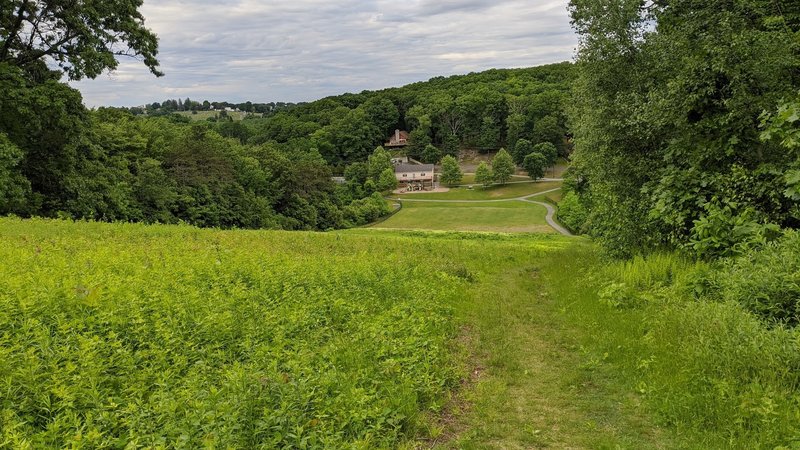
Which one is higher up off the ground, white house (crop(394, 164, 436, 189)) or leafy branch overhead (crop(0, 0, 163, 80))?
leafy branch overhead (crop(0, 0, 163, 80))

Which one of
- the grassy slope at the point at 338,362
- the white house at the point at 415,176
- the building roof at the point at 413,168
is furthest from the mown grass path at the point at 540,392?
the building roof at the point at 413,168

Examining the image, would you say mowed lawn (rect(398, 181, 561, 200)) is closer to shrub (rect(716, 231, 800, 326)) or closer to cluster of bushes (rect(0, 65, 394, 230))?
cluster of bushes (rect(0, 65, 394, 230))

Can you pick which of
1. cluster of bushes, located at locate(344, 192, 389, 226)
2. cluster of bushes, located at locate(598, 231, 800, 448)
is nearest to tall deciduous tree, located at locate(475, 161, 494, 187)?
cluster of bushes, located at locate(344, 192, 389, 226)

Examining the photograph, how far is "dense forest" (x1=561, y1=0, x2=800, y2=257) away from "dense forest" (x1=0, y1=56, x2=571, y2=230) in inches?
536

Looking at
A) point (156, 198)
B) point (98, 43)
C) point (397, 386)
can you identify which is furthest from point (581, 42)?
point (156, 198)

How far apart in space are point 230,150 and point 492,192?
53.6 metres

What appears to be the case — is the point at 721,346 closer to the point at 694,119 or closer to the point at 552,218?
the point at 694,119

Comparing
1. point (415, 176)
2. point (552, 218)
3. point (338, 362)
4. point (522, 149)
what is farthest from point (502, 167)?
point (338, 362)

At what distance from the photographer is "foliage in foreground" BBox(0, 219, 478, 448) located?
13.5 feet

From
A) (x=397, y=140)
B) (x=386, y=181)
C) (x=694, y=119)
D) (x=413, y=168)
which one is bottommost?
A: (x=386, y=181)

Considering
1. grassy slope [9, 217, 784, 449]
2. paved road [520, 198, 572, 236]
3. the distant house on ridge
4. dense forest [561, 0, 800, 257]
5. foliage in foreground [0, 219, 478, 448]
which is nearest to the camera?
foliage in foreground [0, 219, 478, 448]

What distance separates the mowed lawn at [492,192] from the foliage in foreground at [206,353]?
8538 centimetres

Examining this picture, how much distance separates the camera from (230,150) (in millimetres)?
62469

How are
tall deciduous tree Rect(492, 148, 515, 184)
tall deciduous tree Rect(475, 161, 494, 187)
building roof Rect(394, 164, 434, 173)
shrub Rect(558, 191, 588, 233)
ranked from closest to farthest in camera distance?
shrub Rect(558, 191, 588, 233)
tall deciduous tree Rect(475, 161, 494, 187)
tall deciduous tree Rect(492, 148, 515, 184)
building roof Rect(394, 164, 434, 173)
